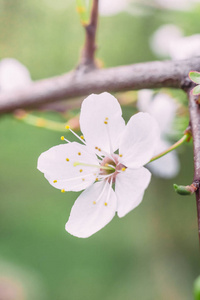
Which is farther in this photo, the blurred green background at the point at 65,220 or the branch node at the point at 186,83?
the blurred green background at the point at 65,220

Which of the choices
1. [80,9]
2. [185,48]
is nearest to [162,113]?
[185,48]

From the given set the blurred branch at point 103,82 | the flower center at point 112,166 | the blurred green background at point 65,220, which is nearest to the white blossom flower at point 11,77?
the blurred branch at point 103,82

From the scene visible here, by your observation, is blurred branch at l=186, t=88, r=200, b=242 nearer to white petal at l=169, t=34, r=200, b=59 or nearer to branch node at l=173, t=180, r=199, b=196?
branch node at l=173, t=180, r=199, b=196

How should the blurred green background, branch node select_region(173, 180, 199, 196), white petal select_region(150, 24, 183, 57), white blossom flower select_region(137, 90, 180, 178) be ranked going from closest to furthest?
branch node select_region(173, 180, 199, 196) → white blossom flower select_region(137, 90, 180, 178) → white petal select_region(150, 24, 183, 57) → the blurred green background

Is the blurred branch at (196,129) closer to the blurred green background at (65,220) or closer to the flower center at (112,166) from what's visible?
the flower center at (112,166)

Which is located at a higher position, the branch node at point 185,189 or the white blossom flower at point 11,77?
the white blossom flower at point 11,77

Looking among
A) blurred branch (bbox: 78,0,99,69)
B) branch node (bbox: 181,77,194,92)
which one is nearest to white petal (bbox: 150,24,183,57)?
blurred branch (bbox: 78,0,99,69)

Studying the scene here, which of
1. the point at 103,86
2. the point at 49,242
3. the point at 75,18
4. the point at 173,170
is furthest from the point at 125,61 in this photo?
the point at 103,86
